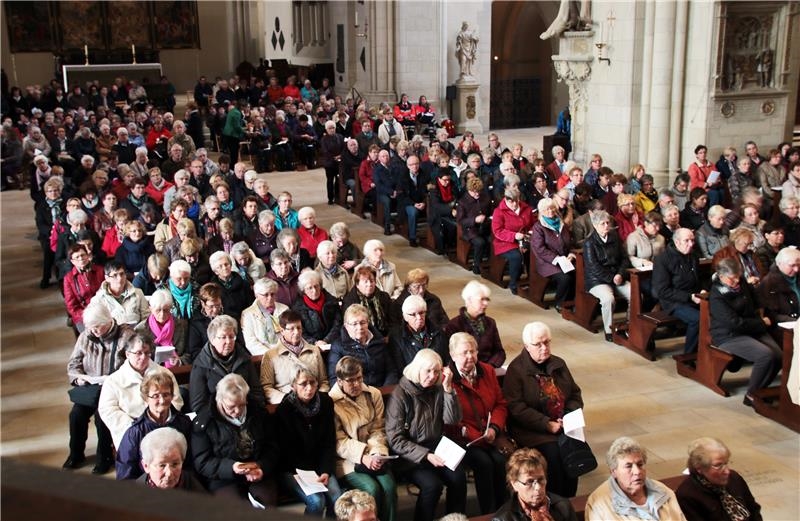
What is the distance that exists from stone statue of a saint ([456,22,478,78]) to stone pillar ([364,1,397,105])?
1811 millimetres

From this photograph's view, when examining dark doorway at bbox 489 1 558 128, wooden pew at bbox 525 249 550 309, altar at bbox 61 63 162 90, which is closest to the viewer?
wooden pew at bbox 525 249 550 309

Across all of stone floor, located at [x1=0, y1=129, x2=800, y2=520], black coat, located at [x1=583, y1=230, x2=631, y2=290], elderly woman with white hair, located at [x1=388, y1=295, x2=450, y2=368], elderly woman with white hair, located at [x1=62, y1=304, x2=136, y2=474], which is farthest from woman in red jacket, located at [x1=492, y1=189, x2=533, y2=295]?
elderly woman with white hair, located at [x1=62, y1=304, x2=136, y2=474]

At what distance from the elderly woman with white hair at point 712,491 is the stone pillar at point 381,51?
63.5 feet

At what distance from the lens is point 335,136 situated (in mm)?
15320

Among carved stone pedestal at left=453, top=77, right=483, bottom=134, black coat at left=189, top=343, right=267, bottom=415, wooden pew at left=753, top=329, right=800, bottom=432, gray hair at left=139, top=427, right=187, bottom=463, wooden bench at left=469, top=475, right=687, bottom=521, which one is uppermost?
carved stone pedestal at left=453, top=77, right=483, bottom=134

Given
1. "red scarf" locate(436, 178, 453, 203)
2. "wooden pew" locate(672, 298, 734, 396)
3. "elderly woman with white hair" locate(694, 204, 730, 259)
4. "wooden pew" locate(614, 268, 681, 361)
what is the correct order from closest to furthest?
"wooden pew" locate(672, 298, 734, 396) → "wooden pew" locate(614, 268, 681, 361) → "elderly woman with white hair" locate(694, 204, 730, 259) → "red scarf" locate(436, 178, 453, 203)

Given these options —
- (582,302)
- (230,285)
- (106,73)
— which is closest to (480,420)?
(230,285)

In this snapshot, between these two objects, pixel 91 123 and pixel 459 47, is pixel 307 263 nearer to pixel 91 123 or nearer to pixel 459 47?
pixel 91 123

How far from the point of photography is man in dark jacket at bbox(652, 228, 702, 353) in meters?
7.82

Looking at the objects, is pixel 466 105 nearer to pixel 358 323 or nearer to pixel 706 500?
pixel 358 323

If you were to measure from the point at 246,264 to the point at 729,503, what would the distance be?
483 centimetres

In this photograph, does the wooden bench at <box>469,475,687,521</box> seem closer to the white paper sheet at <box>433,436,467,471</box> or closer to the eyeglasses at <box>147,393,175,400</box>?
the white paper sheet at <box>433,436,467,471</box>

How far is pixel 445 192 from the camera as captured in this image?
1160 cm

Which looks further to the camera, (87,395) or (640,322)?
(640,322)
